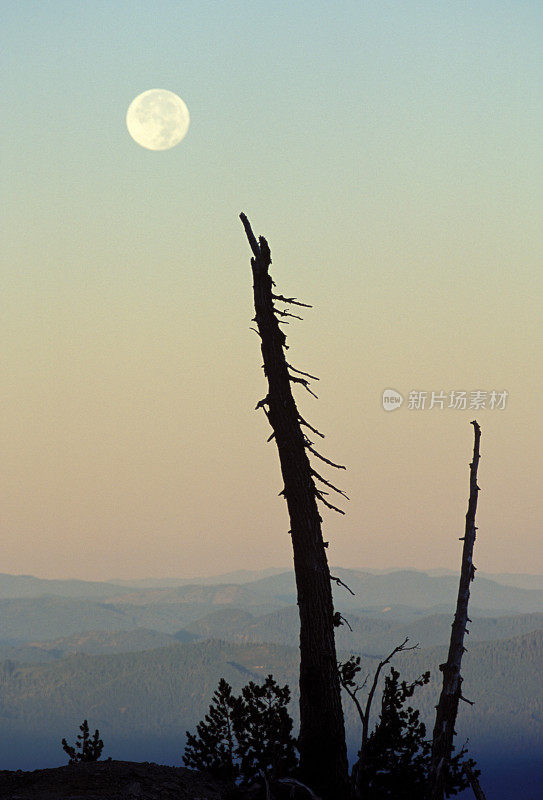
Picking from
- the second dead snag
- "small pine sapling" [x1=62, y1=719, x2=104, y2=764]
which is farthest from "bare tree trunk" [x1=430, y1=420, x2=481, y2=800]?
"small pine sapling" [x1=62, y1=719, x2=104, y2=764]

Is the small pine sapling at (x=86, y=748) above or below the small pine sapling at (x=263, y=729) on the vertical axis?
below

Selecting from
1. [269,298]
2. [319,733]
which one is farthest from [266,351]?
[319,733]

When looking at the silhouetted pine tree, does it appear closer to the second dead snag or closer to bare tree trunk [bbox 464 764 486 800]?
the second dead snag

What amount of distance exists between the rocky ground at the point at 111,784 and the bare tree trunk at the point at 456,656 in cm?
493

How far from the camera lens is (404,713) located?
64.3ft

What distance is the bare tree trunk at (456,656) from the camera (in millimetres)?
18766

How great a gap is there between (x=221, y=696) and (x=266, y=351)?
7.68 meters

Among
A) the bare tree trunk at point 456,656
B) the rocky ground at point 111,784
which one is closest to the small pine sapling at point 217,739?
the rocky ground at point 111,784

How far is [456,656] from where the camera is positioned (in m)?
19.2

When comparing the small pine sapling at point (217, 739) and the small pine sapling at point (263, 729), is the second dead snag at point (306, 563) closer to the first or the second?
the small pine sapling at point (263, 729)

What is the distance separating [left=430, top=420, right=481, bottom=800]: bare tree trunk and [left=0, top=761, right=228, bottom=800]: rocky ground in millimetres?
4928

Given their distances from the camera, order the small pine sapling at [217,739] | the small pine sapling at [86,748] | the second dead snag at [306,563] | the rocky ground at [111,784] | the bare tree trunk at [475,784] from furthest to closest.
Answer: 1. the small pine sapling at [86,748]
2. the small pine sapling at [217,739]
3. the second dead snag at [306,563]
4. the bare tree trunk at [475,784]
5. the rocky ground at [111,784]

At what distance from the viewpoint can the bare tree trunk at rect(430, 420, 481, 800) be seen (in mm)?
18766

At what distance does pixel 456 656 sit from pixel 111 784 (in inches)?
310
